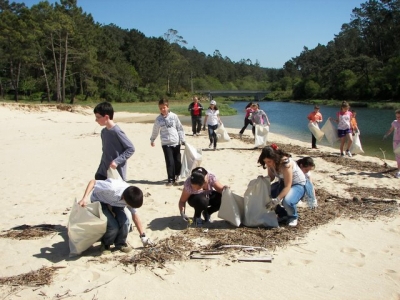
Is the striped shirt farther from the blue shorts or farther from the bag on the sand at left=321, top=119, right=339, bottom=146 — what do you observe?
the bag on the sand at left=321, top=119, right=339, bottom=146

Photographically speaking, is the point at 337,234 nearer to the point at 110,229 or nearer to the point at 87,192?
the point at 110,229

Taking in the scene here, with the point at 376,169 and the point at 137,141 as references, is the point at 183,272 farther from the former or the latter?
the point at 137,141

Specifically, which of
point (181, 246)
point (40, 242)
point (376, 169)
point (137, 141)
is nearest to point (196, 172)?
point (181, 246)

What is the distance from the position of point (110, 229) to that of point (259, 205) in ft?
6.49

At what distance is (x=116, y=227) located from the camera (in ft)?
14.4

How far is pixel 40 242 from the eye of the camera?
4688mm

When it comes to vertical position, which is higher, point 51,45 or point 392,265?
point 51,45

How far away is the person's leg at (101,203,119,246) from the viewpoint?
171 inches

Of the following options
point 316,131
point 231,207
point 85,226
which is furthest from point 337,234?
point 316,131

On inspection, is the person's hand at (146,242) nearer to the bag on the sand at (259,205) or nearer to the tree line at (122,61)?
the bag on the sand at (259,205)

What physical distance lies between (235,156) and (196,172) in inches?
244

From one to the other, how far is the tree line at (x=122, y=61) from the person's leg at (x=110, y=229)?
3937 cm

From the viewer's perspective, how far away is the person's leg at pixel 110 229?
14.2 ft

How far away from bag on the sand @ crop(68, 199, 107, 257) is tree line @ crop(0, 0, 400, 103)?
39.4 m
